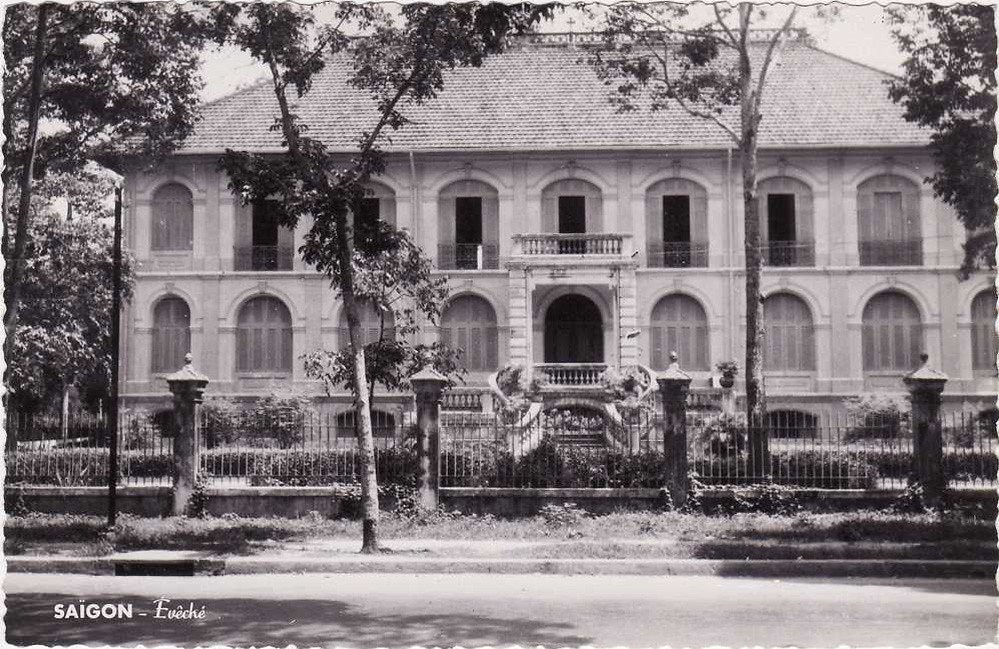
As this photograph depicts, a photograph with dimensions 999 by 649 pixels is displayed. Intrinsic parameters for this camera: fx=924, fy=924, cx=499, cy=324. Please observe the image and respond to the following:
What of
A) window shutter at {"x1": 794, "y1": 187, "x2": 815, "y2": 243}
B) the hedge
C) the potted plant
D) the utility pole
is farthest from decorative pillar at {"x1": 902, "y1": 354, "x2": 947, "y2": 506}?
window shutter at {"x1": 794, "y1": 187, "x2": 815, "y2": 243}

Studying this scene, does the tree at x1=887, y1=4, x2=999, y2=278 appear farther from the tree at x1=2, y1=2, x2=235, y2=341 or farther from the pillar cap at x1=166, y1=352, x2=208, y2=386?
the pillar cap at x1=166, y1=352, x2=208, y2=386

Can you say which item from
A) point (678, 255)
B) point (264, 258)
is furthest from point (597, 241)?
point (264, 258)

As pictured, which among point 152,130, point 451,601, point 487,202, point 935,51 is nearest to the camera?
point 451,601

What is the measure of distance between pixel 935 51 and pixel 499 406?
13.3 m

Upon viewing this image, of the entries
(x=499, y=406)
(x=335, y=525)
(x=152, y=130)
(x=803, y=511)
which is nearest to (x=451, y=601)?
(x=335, y=525)

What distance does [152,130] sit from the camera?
1389 cm

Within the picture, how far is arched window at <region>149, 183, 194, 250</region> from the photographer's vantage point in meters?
24.8

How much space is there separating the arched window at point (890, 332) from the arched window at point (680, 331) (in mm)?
4231

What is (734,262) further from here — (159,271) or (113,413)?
(113,413)

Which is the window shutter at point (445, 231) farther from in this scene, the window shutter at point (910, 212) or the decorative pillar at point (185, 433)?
the decorative pillar at point (185, 433)

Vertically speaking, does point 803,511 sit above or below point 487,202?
below

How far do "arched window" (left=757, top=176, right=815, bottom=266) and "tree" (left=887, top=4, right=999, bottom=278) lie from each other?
532 inches

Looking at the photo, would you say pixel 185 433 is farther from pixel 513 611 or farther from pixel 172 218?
pixel 172 218

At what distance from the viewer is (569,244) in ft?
81.1
